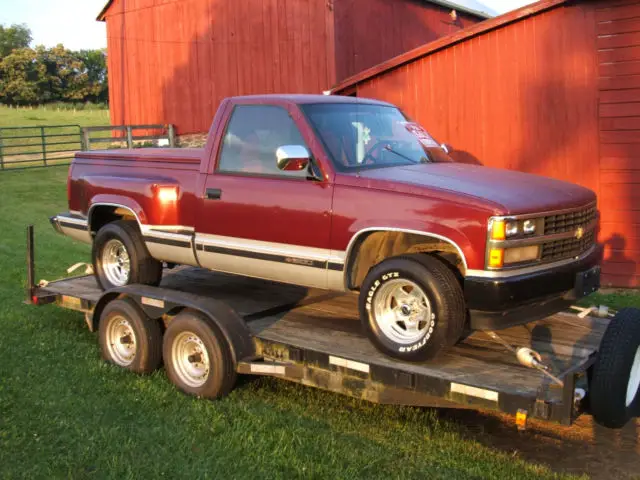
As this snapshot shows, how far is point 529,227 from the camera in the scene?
4.87 meters

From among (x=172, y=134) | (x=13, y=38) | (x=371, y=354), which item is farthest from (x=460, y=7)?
(x=13, y=38)

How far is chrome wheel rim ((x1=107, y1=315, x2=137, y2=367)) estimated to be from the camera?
648cm

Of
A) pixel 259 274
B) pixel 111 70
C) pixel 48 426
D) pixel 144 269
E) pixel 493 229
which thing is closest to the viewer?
pixel 493 229

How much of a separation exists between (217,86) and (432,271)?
18.1 metres

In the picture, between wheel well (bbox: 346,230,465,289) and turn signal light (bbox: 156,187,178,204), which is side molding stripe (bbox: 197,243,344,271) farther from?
turn signal light (bbox: 156,187,178,204)

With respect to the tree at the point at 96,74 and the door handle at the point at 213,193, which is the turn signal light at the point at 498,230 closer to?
the door handle at the point at 213,193

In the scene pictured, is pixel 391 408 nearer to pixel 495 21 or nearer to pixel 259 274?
pixel 259 274

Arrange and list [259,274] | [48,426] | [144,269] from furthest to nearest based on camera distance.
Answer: [144,269] < [259,274] < [48,426]

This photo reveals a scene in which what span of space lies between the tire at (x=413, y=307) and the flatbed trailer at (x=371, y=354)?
133 mm

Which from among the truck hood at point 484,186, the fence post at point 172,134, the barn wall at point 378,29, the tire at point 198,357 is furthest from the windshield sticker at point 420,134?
the fence post at point 172,134

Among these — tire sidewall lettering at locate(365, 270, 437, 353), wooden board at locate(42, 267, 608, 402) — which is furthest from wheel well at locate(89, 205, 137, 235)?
tire sidewall lettering at locate(365, 270, 437, 353)

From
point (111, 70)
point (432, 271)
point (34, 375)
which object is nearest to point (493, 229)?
point (432, 271)

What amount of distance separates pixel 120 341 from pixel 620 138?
23.5ft

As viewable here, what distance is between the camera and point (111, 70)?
25156 mm
